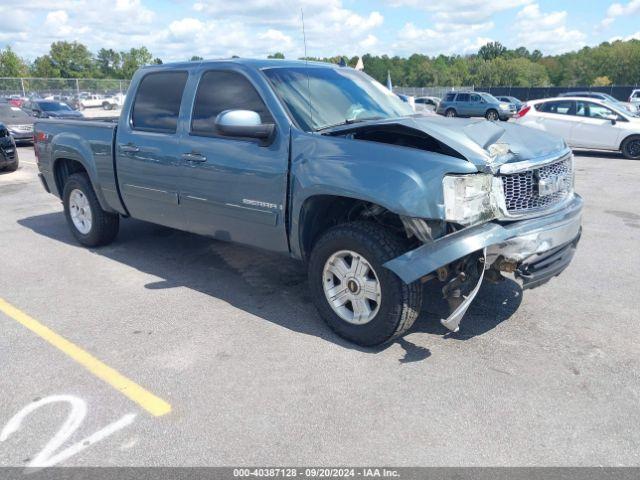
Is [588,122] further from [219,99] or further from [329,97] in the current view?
[219,99]

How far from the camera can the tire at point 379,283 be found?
359 cm

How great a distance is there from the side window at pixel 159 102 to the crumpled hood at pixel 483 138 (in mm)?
1808

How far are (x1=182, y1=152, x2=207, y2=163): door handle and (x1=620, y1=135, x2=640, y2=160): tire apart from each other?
13.2 meters

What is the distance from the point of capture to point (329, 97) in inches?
179

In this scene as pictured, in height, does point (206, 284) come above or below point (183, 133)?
below

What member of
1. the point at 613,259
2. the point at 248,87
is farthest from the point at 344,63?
the point at 613,259

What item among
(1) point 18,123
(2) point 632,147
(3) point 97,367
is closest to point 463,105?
(2) point 632,147

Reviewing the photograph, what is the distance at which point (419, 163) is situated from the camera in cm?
343

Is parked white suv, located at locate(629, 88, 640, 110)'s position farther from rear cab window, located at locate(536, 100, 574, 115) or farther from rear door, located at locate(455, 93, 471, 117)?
rear cab window, located at locate(536, 100, 574, 115)

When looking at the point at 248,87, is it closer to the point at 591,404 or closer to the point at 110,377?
the point at 110,377

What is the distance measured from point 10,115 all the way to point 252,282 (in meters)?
16.0

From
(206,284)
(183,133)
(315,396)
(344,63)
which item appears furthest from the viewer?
(344,63)

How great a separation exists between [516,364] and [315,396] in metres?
1.35

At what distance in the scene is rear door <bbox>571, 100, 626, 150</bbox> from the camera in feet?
47.5
